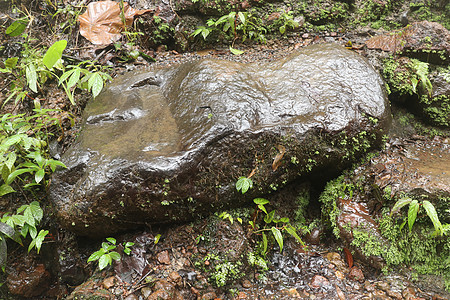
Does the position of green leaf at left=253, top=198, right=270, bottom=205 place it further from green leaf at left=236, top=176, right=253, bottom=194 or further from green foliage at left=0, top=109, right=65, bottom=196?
green foliage at left=0, top=109, right=65, bottom=196

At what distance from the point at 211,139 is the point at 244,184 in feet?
2.10

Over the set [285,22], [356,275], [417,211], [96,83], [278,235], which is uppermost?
[285,22]

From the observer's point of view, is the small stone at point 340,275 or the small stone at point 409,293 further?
the small stone at point 340,275

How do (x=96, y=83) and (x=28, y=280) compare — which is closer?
(x=96, y=83)

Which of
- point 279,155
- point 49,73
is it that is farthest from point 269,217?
point 49,73

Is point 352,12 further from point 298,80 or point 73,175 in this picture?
point 73,175

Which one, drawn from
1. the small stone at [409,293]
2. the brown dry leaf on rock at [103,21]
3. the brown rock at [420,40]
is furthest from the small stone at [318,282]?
the brown dry leaf on rock at [103,21]

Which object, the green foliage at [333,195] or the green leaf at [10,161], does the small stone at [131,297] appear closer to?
the green leaf at [10,161]

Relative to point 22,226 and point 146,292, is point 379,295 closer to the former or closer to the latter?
point 146,292

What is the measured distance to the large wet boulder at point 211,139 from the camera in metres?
3.21

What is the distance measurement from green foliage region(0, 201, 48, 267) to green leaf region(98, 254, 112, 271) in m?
0.86

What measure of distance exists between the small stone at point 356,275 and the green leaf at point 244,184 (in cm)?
153

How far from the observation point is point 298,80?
3953 millimetres

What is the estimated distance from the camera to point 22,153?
12.1ft
